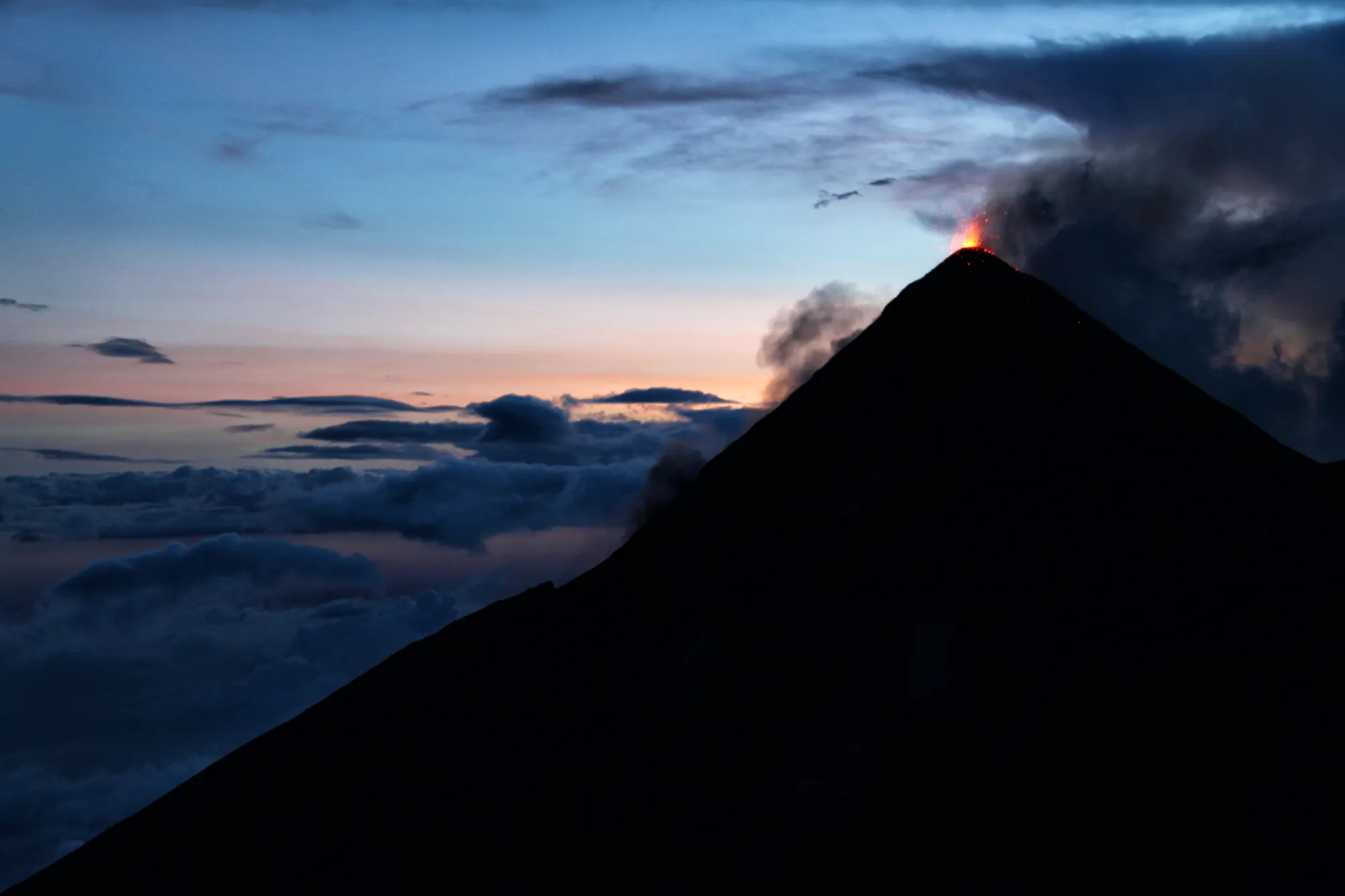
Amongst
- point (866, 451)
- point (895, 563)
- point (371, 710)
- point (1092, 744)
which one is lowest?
point (371, 710)

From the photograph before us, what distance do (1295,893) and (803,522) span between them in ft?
33.5

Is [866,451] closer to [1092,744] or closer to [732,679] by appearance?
[732,679]

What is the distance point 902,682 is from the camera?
1820cm

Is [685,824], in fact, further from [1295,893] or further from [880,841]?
[1295,893]

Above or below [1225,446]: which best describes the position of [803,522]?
below

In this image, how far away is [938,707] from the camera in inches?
695

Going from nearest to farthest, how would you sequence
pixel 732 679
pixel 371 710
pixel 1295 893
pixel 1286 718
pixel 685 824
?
pixel 1295 893, pixel 1286 718, pixel 685 824, pixel 732 679, pixel 371 710

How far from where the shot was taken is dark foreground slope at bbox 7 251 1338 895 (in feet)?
52.4

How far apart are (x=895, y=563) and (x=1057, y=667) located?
3403mm

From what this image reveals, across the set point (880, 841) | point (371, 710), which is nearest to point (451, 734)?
point (371, 710)

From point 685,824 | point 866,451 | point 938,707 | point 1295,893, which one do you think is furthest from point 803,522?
point 1295,893

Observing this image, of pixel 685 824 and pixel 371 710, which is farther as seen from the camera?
pixel 371 710

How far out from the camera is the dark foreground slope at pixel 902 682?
52.4 ft

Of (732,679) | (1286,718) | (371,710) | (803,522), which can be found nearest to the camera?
(1286,718)
